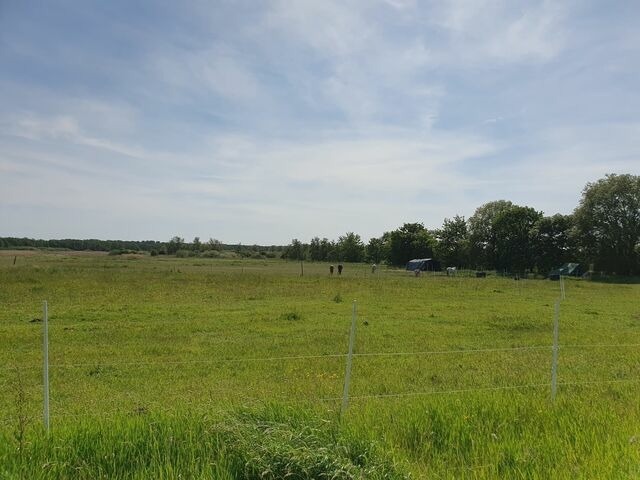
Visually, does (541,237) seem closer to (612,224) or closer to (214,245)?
(612,224)

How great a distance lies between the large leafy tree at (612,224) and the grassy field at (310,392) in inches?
1914

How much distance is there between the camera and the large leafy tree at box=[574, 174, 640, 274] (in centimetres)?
6297

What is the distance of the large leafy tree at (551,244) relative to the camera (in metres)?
70.2

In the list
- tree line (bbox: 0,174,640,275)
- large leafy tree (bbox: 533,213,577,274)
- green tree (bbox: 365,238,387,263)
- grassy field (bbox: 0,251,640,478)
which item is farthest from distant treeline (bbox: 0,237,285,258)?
grassy field (bbox: 0,251,640,478)

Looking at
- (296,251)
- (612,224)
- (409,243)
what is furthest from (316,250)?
(612,224)

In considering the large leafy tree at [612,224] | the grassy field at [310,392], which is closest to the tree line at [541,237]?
the large leafy tree at [612,224]

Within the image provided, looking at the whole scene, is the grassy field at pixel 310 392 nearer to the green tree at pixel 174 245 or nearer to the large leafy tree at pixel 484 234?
the large leafy tree at pixel 484 234

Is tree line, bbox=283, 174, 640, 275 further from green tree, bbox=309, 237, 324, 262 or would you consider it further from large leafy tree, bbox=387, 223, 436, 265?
green tree, bbox=309, 237, 324, 262

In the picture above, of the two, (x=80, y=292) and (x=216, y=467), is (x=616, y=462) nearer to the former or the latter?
(x=216, y=467)

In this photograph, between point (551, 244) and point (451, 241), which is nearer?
point (551, 244)

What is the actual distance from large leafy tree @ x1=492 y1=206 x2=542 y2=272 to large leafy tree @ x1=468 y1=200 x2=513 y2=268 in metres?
2.07

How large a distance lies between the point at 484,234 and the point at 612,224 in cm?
1954

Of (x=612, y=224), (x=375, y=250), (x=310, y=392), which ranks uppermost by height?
(x=612, y=224)

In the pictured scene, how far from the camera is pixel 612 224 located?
6384 cm
